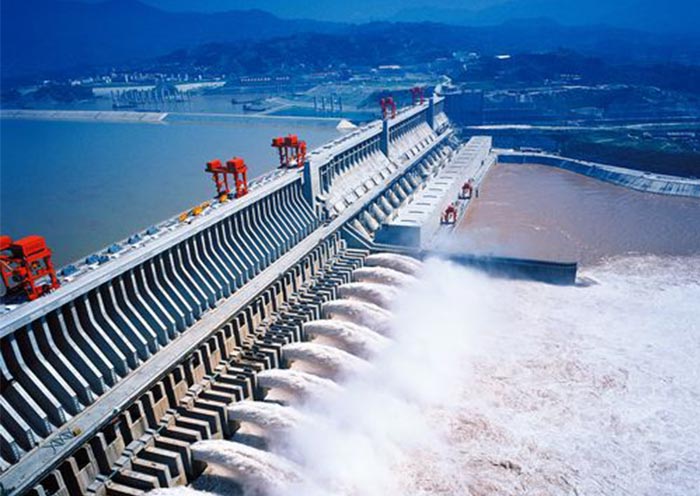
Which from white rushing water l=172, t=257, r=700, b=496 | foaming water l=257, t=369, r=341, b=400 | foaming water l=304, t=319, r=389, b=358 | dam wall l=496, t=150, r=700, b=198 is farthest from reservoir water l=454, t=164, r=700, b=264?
foaming water l=257, t=369, r=341, b=400

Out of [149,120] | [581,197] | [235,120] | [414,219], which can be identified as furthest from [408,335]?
[149,120]

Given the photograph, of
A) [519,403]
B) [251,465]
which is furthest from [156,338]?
[519,403]

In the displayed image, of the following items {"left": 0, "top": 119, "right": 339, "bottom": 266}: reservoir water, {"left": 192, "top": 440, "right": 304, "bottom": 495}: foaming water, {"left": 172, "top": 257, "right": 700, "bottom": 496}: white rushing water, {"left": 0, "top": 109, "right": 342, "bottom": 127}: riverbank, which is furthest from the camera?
{"left": 0, "top": 109, "right": 342, "bottom": 127}: riverbank

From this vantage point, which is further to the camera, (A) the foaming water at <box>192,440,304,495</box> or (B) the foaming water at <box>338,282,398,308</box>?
(B) the foaming water at <box>338,282,398,308</box>

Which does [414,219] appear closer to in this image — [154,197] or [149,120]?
[154,197]

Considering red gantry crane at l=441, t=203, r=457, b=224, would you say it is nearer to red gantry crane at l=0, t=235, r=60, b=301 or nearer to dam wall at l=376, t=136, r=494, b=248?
dam wall at l=376, t=136, r=494, b=248

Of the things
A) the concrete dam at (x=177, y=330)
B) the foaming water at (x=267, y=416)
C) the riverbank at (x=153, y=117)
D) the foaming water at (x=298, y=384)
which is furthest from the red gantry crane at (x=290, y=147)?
the riverbank at (x=153, y=117)

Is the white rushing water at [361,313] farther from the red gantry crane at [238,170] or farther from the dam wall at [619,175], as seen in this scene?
the dam wall at [619,175]
